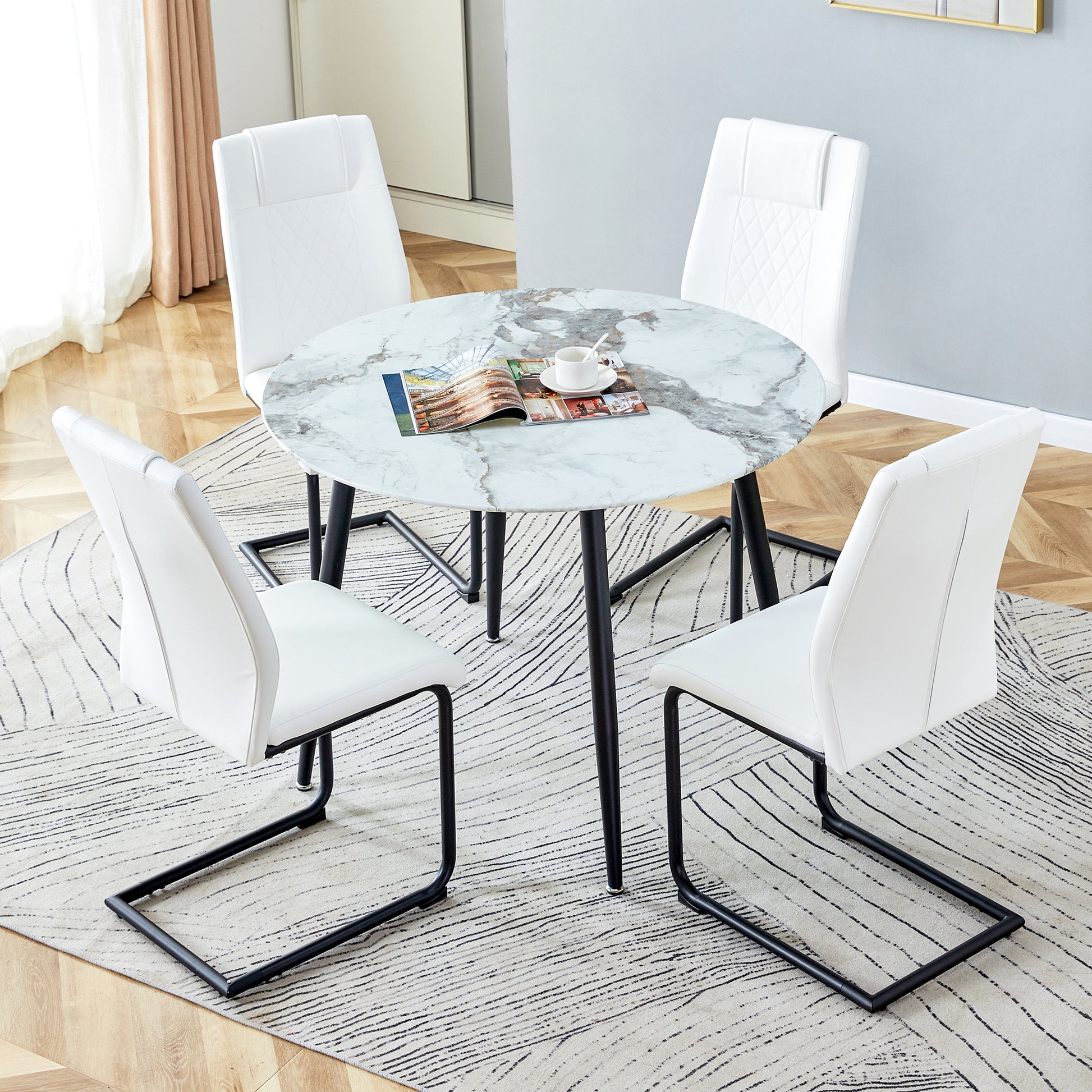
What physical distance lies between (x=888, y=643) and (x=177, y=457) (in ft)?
8.02

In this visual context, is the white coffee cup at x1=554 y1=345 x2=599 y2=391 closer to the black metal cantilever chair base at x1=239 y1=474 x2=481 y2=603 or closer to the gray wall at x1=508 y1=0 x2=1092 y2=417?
the black metal cantilever chair base at x1=239 y1=474 x2=481 y2=603

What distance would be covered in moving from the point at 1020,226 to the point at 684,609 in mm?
1381

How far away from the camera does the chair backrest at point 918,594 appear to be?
5.47 ft

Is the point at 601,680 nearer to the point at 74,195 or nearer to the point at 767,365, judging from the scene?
the point at 767,365

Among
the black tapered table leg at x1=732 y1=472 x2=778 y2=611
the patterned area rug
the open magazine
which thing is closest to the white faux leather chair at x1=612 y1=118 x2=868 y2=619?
the black tapered table leg at x1=732 y1=472 x2=778 y2=611

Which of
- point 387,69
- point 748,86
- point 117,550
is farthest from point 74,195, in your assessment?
point 117,550

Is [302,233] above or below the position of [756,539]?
above

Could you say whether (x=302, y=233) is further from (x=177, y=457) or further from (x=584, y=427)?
(x=584, y=427)

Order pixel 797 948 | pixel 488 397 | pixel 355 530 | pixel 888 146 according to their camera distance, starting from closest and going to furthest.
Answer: pixel 797 948, pixel 488 397, pixel 355 530, pixel 888 146

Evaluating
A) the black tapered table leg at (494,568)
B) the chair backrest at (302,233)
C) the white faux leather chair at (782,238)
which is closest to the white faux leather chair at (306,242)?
the chair backrest at (302,233)

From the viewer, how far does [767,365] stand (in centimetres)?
239

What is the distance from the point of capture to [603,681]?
7.14 feet

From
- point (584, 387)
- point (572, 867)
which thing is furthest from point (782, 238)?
point (572, 867)

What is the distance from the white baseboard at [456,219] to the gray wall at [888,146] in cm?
92
